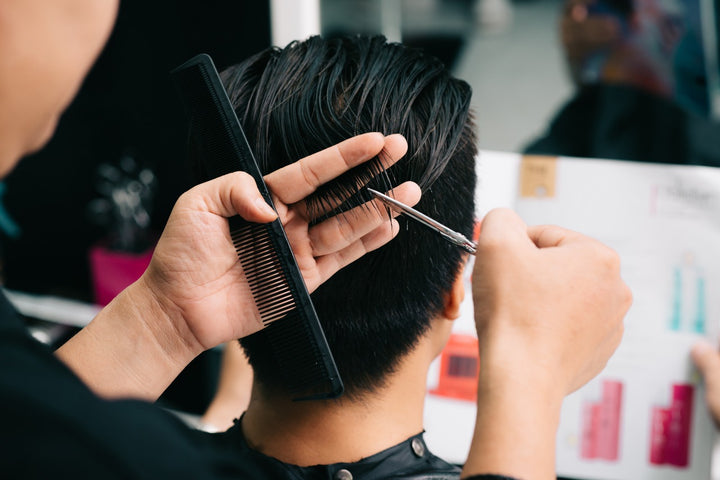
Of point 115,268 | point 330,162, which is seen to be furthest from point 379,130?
point 115,268

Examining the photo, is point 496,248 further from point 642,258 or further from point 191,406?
point 191,406

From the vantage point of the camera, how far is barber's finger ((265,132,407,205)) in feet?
2.11

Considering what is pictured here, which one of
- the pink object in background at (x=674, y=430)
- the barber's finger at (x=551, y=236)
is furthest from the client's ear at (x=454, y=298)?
the pink object in background at (x=674, y=430)

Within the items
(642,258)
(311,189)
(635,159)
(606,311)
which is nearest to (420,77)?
(311,189)

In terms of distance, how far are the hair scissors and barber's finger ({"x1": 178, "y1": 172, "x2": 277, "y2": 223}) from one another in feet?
0.40

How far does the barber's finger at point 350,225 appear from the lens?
0.71 metres

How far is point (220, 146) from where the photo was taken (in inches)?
28.5

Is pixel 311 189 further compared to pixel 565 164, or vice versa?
pixel 565 164

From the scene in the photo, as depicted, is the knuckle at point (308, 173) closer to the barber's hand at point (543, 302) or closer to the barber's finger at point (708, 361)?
the barber's hand at point (543, 302)

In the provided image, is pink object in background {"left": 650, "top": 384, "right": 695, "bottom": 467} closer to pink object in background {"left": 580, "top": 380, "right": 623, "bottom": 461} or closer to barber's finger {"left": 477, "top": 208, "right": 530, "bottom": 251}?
pink object in background {"left": 580, "top": 380, "right": 623, "bottom": 461}

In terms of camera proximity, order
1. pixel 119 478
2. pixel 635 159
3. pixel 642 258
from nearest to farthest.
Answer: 1. pixel 119 478
2. pixel 642 258
3. pixel 635 159

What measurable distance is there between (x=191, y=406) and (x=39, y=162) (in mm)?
865

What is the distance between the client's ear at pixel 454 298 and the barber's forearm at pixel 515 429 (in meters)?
0.20

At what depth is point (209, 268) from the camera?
2.50 ft
